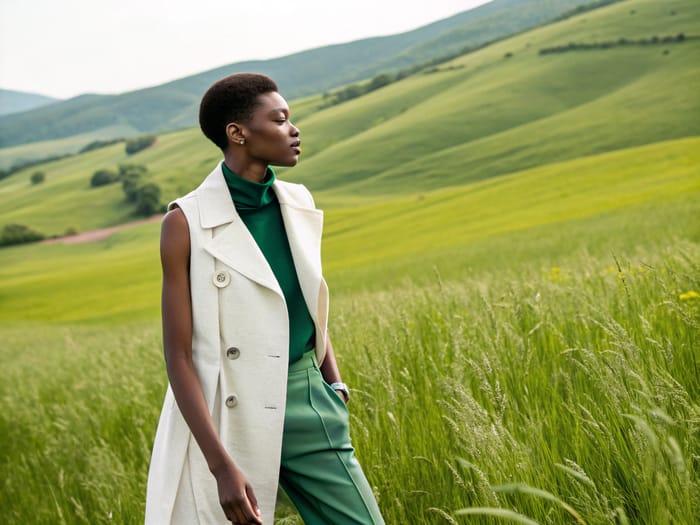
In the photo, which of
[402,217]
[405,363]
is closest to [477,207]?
[402,217]

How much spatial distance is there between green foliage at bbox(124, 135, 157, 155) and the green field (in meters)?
23.2

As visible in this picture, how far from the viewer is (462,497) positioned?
3365 millimetres

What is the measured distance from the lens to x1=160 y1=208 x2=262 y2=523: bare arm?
243 cm

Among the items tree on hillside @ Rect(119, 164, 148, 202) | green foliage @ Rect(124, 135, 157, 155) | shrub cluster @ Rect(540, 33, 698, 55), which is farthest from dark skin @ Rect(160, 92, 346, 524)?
green foliage @ Rect(124, 135, 157, 155)

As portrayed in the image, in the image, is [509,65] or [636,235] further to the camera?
[509,65]

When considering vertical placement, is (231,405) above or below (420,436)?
above

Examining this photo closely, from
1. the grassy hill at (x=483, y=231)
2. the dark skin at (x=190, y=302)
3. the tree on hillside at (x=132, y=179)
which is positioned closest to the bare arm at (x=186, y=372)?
the dark skin at (x=190, y=302)

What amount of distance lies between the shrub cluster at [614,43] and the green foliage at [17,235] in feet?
206

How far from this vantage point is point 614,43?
91.9m

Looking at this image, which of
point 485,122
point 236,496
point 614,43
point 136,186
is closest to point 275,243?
point 236,496

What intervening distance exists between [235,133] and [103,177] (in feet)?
361

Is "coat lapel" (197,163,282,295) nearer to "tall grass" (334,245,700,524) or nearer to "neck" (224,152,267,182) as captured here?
"neck" (224,152,267,182)

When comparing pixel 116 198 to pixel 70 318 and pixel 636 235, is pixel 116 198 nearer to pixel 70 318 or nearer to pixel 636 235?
pixel 70 318

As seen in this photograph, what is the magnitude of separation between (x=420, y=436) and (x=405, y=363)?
1.14 metres
